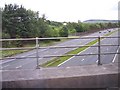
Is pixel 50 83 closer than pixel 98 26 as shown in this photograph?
Yes

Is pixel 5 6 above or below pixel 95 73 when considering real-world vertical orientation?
above

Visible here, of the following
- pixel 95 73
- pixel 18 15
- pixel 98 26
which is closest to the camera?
pixel 95 73

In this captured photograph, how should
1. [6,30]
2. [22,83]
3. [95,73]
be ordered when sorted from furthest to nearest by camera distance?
1. [6,30]
2. [95,73]
3. [22,83]

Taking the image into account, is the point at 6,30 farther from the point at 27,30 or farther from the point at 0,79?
the point at 0,79

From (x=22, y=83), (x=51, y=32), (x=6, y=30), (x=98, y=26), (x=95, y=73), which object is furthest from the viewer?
(x=98, y=26)

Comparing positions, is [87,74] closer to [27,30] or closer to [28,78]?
[28,78]

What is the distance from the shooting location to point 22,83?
186 inches

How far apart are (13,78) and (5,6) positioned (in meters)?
61.6

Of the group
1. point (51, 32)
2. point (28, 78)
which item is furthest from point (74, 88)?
point (51, 32)

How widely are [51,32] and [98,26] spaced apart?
94.0m

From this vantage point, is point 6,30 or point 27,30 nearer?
point 6,30

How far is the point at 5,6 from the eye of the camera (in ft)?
212

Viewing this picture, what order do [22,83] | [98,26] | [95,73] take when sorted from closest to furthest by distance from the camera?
[22,83] → [95,73] → [98,26]

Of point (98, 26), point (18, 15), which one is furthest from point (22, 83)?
point (98, 26)
